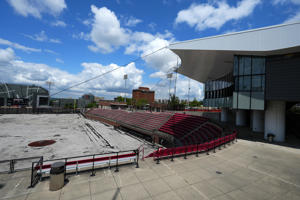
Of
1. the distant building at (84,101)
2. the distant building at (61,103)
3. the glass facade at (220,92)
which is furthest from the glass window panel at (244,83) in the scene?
the distant building at (61,103)

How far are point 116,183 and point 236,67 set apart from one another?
802 inches

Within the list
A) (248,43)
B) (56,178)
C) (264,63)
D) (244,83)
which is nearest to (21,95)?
(56,178)

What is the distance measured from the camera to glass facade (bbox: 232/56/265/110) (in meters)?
16.5

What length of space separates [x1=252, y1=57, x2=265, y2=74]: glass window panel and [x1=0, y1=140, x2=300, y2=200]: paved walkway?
11.7 m

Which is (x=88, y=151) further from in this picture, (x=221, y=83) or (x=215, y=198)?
(x=221, y=83)

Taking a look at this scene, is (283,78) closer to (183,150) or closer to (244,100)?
(244,100)

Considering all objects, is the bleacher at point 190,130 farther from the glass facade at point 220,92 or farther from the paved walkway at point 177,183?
the paved walkway at point 177,183

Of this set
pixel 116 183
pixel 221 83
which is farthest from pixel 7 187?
pixel 221 83

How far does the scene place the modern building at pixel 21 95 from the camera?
73012mm

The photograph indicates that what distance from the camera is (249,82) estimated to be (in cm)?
1738

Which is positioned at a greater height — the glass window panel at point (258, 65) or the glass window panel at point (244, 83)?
the glass window panel at point (258, 65)

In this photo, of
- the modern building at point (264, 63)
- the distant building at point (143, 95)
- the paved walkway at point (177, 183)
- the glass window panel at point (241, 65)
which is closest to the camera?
the paved walkway at point (177, 183)

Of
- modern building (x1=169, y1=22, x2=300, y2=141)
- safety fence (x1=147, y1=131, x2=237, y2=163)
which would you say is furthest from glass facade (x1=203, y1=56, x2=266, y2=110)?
safety fence (x1=147, y1=131, x2=237, y2=163)

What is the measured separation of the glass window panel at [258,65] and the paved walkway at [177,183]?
11736 millimetres
